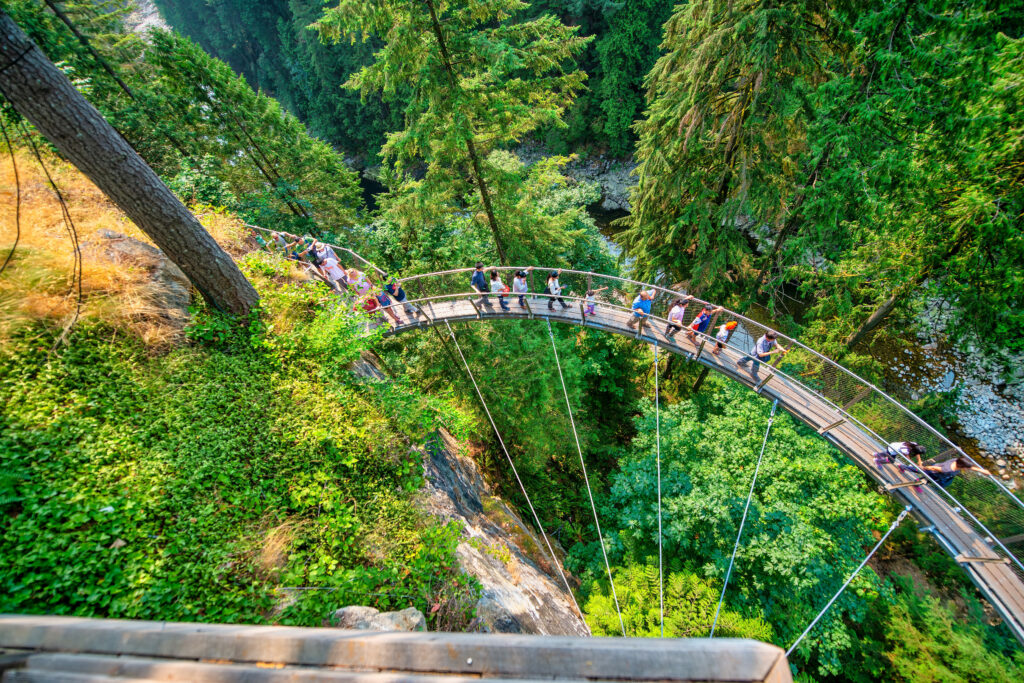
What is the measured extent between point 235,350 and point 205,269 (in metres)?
1.28

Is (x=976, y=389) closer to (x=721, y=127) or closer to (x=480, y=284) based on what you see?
(x=721, y=127)

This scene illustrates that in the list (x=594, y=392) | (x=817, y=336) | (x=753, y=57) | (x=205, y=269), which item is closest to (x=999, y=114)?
(x=753, y=57)

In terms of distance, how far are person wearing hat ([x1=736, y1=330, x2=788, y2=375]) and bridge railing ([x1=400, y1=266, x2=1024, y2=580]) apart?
0.17m

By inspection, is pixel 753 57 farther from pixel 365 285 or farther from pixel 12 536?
pixel 12 536

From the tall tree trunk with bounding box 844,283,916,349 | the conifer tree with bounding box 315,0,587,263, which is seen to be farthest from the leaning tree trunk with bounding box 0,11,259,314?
the tall tree trunk with bounding box 844,283,916,349

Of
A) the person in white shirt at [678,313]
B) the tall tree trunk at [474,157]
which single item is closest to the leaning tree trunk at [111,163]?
the tall tree trunk at [474,157]

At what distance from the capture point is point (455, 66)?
339 inches

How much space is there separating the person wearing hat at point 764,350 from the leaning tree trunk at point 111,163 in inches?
387

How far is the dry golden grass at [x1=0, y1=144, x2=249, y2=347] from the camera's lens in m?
5.07

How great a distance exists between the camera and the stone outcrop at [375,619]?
390 cm

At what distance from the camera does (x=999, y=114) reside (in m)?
7.04

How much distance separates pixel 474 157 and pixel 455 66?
1.91 meters

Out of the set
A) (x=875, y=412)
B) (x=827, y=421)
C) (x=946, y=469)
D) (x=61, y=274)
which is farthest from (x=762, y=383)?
(x=61, y=274)

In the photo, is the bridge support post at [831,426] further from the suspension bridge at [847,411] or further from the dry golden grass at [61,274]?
the dry golden grass at [61,274]
